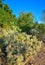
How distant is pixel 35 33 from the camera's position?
74.7ft

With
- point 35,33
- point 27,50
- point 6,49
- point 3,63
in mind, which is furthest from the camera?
point 35,33

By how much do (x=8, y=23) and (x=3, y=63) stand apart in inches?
352

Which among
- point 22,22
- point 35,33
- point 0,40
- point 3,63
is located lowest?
point 3,63

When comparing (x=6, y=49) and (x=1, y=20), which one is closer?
(x=6, y=49)

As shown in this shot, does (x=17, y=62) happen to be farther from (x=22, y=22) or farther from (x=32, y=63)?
(x=22, y=22)

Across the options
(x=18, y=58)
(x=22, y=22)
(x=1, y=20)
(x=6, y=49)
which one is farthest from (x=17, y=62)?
(x=22, y=22)

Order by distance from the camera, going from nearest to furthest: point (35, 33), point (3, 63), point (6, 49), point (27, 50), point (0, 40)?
1. point (3, 63)
2. point (6, 49)
3. point (0, 40)
4. point (27, 50)
5. point (35, 33)

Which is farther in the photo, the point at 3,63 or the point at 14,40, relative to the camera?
the point at 14,40

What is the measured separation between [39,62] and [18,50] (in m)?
2.02

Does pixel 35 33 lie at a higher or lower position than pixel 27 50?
higher

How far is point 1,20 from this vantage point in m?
19.7

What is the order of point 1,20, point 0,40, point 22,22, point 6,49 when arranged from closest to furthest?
point 6,49, point 0,40, point 1,20, point 22,22

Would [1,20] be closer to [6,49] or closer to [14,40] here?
[14,40]

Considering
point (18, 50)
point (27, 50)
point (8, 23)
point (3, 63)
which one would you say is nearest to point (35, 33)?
point (8, 23)
